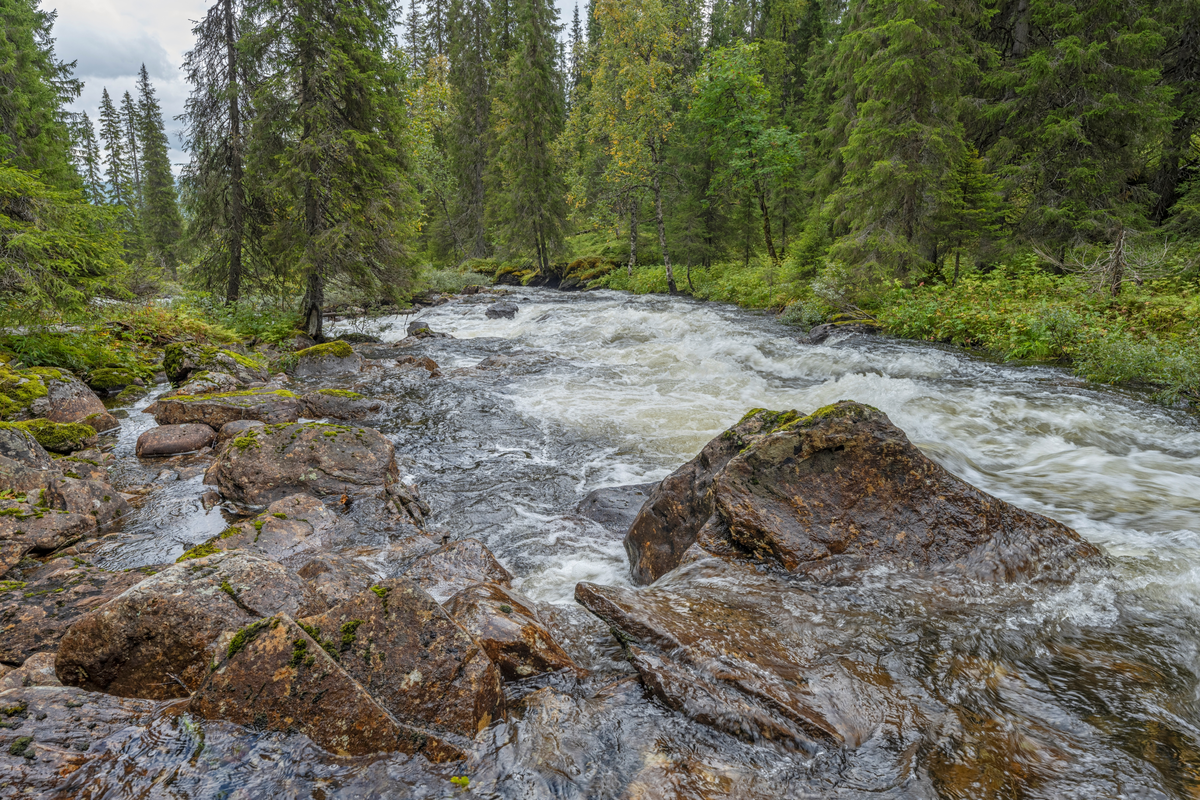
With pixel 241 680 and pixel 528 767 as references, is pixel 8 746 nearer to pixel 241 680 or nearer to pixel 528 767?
pixel 241 680

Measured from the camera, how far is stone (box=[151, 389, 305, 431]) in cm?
793

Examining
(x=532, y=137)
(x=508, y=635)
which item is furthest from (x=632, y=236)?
(x=508, y=635)

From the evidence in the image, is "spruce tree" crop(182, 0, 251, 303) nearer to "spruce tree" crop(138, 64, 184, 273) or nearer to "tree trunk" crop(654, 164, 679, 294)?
"tree trunk" crop(654, 164, 679, 294)

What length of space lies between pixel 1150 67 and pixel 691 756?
21.6m

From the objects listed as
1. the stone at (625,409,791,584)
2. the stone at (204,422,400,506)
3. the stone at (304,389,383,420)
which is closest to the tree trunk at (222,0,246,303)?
the stone at (304,389,383,420)

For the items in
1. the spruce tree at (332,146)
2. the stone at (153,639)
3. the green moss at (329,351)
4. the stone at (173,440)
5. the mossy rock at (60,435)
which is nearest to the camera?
the stone at (153,639)

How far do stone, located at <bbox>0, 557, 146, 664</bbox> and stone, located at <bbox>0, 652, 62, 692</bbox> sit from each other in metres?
0.26

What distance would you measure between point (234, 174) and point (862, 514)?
19574 mm

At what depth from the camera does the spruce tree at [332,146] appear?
13438mm

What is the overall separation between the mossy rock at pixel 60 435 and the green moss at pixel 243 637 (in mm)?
6912

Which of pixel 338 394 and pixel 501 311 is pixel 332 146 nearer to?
pixel 338 394

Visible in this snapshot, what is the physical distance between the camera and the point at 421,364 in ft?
42.9

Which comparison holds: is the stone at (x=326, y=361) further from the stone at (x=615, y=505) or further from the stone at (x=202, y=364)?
the stone at (x=615, y=505)

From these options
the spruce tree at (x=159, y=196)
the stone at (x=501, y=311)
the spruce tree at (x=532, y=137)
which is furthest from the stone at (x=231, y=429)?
the spruce tree at (x=159, y=196)
